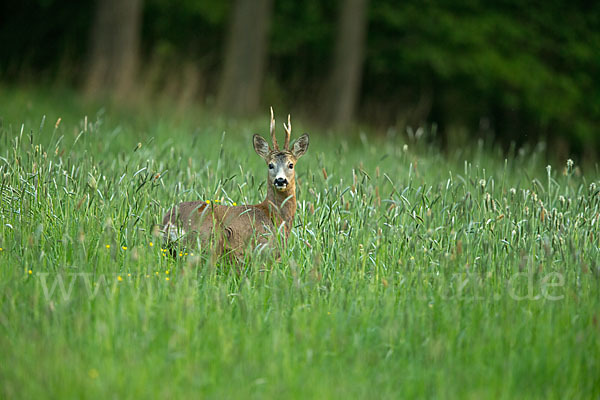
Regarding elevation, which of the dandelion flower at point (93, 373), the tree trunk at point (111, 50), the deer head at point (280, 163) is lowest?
the dandelion flower at point (93, 373)

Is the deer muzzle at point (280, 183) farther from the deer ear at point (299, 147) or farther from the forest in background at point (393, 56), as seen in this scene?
the forest in background at point (393, 56)

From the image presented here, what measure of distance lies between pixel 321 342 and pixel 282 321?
11.0 inches

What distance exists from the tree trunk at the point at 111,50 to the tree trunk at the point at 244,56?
1979mm

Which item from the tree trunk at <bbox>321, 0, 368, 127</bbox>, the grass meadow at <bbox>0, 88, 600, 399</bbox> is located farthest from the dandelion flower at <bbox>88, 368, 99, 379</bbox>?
the tree trunk at <bbox>321, 0, 368, 127</bbox>

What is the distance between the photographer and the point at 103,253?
4.36 m

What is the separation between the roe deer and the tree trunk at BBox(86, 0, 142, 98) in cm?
789

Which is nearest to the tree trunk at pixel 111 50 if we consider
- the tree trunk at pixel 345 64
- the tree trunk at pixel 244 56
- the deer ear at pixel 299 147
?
the tree trunk at pixel 244 56

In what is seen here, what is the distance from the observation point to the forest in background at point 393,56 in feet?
56.0

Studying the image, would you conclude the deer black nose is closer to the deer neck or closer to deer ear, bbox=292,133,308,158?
the deer neck

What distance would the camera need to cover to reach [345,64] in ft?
52.0

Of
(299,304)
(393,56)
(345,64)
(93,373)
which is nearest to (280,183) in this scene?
(299,304)

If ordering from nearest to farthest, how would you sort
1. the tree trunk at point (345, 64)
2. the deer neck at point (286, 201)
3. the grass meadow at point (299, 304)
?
the grass meadow at point (299, 304) < the deer neck at point (286, 201) < the tree trunk at point (345, 64)

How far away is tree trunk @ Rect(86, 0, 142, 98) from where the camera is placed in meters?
12.7

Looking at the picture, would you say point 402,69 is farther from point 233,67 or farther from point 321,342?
point 321,342
